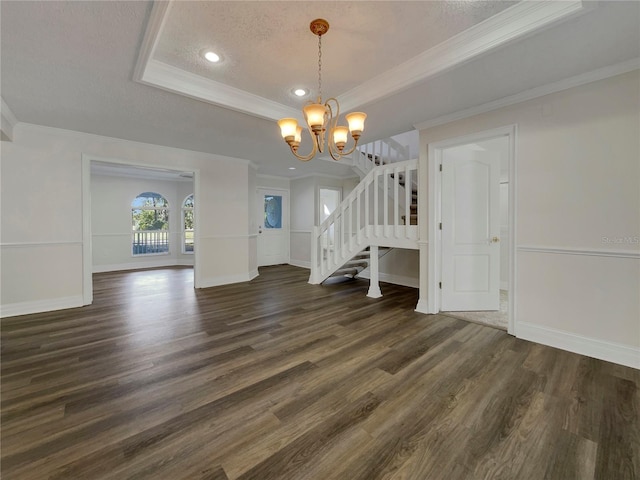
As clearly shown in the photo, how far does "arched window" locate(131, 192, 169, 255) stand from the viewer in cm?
750

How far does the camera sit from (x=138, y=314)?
3.57 meters

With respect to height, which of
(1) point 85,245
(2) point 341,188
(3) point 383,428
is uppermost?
(2) point 341,188

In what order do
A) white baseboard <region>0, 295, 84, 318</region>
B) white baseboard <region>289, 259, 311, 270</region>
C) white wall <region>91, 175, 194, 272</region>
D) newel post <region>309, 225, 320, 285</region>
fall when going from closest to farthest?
white baseboard <region>0, 295, 84, 318</region> < newel post <region>309, 225, 320, 285</region> < white wall <region>91, 175, 194, 272</region> < white baseboard <region>289, 259, 311, 270</region>

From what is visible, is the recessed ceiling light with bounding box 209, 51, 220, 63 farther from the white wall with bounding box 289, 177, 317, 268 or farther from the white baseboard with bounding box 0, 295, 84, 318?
the white wall with bounding box 289, 177, 317, 268

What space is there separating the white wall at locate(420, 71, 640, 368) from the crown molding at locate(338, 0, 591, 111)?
1091mm

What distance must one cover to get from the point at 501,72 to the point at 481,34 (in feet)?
1.60

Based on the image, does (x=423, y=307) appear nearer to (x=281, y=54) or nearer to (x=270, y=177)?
(x=281, y=54)

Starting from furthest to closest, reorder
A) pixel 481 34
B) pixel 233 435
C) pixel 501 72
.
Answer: pixel 501 72 → pixel 481 34 → pixel 233 435

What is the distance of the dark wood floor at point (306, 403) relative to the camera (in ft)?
4.46

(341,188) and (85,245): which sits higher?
(341,188)

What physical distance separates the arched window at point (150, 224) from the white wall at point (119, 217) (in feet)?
0.42

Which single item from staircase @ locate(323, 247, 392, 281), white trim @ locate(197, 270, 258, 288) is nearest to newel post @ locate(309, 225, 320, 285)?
staircase @ locate(323, 247, 392, 281)

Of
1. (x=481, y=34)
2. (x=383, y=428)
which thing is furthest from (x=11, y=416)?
(x=481, y=34)

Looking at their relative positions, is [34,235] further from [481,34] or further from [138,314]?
[481,34]
